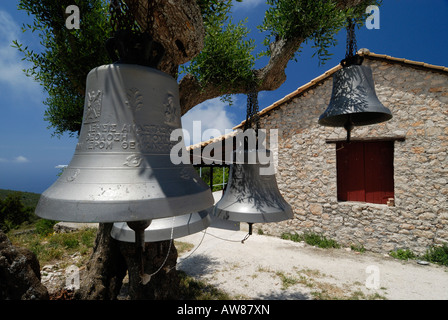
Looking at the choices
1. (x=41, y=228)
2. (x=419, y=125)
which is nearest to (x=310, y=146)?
(x=419, y=125)

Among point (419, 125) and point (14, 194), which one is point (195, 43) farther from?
point (14, 194)

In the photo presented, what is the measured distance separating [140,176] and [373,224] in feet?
22.6

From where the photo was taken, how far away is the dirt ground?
4184 mm

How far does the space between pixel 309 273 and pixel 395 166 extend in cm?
359

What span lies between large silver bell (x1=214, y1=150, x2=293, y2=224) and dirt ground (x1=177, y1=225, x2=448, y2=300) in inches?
75.8

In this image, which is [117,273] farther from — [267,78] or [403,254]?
[403,254]

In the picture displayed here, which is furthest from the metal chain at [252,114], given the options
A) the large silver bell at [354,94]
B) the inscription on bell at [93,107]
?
the inscription on bell at [93,107]

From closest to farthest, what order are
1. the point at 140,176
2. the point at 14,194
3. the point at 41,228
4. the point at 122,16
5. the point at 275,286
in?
the point at 140,176 → the point at 122,16 → the point at 275,286 → the point at 41,228 → the point at 14,194

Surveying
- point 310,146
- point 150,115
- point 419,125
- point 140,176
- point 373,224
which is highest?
Answer: point 419,125

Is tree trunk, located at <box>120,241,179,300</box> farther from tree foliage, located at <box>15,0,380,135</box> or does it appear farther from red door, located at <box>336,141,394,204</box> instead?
red door, located at <box>336,141,394,204</box>

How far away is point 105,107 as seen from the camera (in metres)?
1.11
